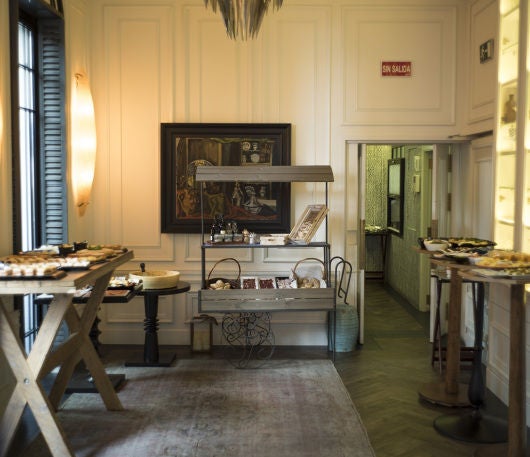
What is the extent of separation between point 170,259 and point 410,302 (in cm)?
406

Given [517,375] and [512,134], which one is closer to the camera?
[517,375]

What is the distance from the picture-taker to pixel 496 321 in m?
5.46

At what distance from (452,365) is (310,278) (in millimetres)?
1863

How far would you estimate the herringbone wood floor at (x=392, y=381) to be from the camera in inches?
179

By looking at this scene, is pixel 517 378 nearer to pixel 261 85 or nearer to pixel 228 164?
pixel 228 164

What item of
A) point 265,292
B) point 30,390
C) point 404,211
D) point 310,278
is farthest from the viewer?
point 404,211

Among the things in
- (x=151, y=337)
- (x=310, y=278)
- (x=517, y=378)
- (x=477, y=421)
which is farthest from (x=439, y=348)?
(x=151, y=337)

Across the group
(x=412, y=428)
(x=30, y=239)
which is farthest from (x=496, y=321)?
(x=30, y=239)

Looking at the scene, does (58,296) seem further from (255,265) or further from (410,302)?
(410,302)

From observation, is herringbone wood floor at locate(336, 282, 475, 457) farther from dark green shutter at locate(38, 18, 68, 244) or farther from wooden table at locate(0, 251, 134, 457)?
dark green shutter at locate(38, 18, 68, 244)

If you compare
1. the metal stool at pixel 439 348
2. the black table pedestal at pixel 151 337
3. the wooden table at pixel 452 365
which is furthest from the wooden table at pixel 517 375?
the black table pedestal at pixel 151 337

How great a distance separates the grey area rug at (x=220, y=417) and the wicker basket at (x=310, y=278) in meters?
0.79

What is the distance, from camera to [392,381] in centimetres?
595

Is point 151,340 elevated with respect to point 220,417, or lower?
elevated
